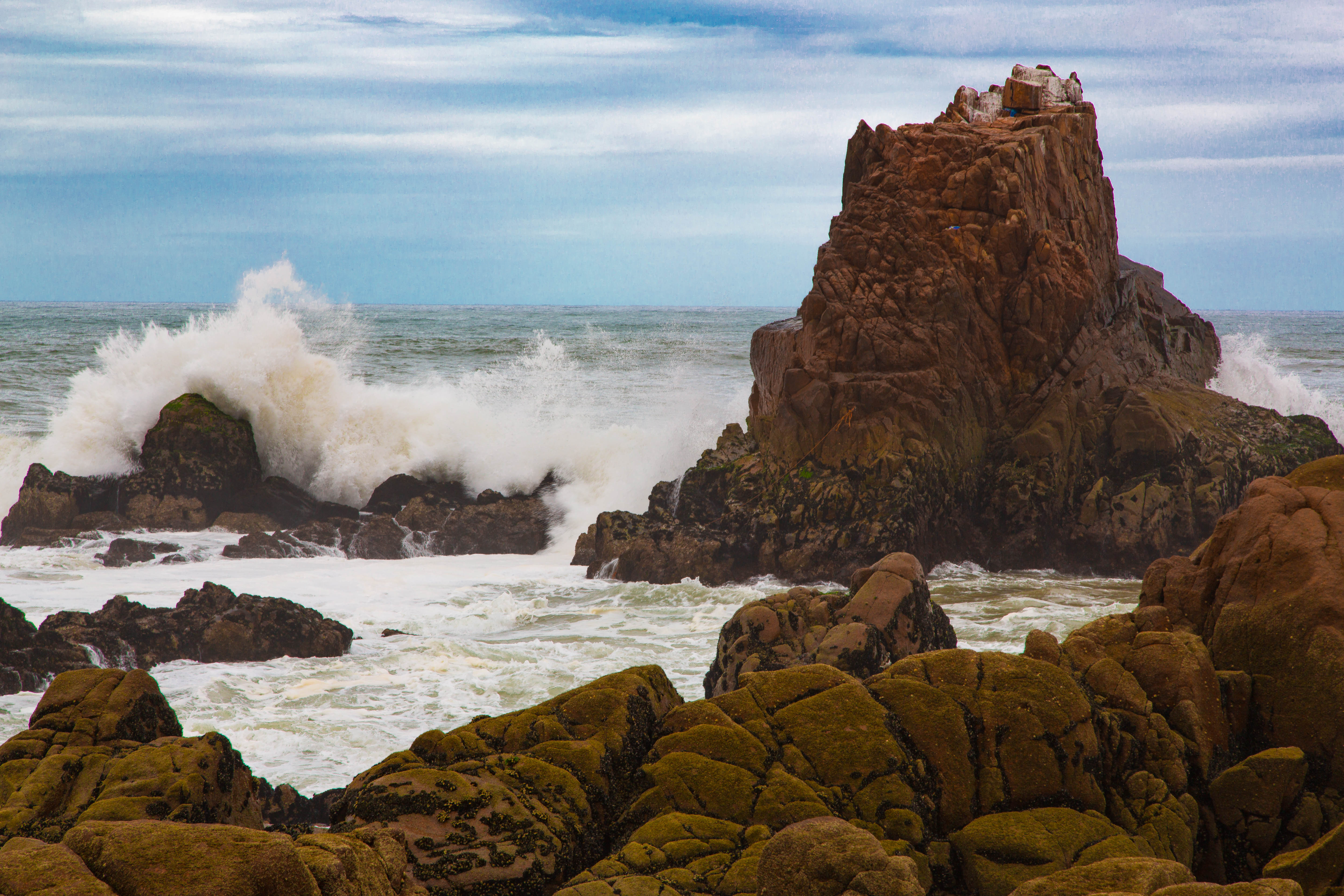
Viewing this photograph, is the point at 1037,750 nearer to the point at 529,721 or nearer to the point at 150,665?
the point at 529,721

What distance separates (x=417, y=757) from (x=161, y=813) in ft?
4.86

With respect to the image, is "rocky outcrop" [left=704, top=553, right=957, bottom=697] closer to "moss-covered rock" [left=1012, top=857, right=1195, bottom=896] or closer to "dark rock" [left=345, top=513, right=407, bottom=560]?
"moss-covered rock" [left=1012, top=857, right=1195, bottom=896]

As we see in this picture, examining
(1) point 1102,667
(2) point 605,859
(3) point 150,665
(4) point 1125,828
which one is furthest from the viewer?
(3) point 150,665

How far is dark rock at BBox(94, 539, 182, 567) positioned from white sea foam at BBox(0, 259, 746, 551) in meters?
3.38

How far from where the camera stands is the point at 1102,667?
285 inches

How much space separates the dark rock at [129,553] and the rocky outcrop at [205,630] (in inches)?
174

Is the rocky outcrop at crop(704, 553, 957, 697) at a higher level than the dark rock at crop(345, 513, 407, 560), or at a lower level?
higher

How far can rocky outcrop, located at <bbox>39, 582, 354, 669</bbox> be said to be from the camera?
11234 millimetres

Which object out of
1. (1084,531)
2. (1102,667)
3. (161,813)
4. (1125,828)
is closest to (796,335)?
(1084,531)

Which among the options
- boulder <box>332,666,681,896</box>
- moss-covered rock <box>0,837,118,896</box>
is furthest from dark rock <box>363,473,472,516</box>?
moss-covered rock <box>0,837,118,896</box>

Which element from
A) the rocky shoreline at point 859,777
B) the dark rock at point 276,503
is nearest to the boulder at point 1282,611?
the rocky shoreline at point 859,777

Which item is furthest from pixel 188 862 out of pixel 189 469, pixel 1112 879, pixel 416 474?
pixel 416 474

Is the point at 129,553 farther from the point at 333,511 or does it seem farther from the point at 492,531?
the point at 492,531

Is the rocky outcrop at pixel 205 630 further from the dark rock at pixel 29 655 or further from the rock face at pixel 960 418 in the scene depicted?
the rock face at pixel 960 418
